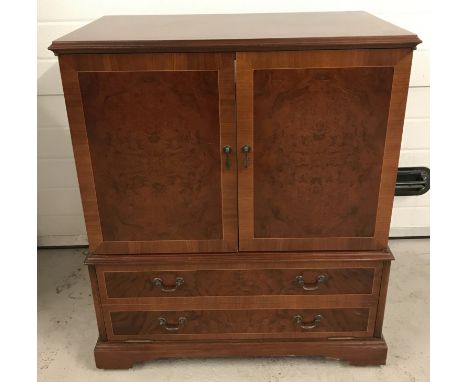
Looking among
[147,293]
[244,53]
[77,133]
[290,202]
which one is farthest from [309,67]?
[147,293]

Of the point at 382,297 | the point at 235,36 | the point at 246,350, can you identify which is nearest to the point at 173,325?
the point at 246,350

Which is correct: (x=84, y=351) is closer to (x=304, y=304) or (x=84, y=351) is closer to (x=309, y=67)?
(x=304, y=304)

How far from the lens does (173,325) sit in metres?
1.76

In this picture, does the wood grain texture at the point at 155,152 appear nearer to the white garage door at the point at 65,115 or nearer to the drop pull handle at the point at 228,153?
the drop pull handle at the point at 228,153

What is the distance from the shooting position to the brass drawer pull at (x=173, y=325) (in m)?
1.75

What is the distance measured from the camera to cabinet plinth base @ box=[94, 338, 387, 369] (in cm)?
177

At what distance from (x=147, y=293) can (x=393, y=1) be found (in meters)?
1.65

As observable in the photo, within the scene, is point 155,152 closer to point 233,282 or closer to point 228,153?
point 228,153

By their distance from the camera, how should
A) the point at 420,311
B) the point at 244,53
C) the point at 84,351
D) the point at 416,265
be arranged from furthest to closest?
the point at 416,265
the point at 420,311
the point at 84,351
the point at 244,53

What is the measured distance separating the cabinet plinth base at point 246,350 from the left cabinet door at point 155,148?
0.40 metres

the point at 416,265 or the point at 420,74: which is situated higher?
the point at 420,74

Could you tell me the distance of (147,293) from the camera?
1.71 metres

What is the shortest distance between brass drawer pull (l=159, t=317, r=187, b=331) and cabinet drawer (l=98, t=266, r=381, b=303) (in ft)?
0.34

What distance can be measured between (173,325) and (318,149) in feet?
2.79
